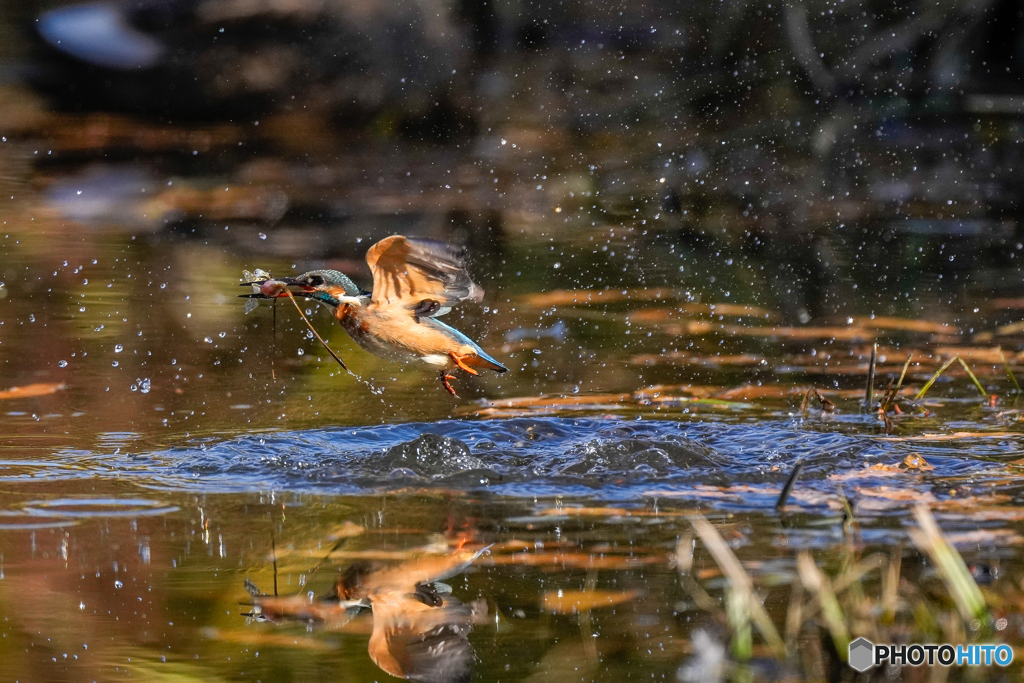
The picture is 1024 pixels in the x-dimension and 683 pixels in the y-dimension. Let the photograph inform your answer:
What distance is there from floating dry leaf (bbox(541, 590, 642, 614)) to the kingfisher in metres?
1.30

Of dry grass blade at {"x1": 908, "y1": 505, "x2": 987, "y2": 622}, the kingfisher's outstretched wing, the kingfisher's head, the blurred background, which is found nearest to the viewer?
dry grass blade at {"x1": 908, "y1": 505, "x2": 987, "y2": 622}

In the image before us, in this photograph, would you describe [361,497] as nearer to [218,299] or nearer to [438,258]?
[438,258]

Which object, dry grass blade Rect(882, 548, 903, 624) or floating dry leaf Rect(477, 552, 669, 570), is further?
floating dry leaf Rect(477, 552, 669, 570)

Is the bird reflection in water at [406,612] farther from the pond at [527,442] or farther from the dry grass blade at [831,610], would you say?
the dry grass blade at [831,610]

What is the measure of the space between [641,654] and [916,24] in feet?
A: 33.4

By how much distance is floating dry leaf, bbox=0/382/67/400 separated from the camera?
193 inches

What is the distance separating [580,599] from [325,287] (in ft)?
5.39

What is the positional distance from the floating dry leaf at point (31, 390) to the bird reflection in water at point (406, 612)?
221cm

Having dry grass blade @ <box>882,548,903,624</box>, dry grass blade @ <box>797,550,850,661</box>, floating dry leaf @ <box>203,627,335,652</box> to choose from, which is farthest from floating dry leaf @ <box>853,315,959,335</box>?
floating dry leaf @ <box>203,627,335,652</box>

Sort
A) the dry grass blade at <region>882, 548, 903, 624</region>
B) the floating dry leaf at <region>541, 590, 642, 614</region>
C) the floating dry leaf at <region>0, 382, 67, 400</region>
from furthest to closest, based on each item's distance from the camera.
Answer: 1. the floating dry leaf at <region>0, 382, 67, 400</region>
2. the floating dry leaf at <region>541, 590, 642, 614</region>
3. the dry grass blade at <region>882, 548, 903, 624</region>

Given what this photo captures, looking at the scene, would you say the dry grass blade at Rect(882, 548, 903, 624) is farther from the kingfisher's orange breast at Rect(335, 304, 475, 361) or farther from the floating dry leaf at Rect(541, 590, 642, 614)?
the kingfisher's orange breast at Rect(335, 304, 475, 361)

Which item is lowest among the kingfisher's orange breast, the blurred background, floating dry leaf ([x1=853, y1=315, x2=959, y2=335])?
floating dry leaf ([x1=853, y1=315, x2=959, y2=335])

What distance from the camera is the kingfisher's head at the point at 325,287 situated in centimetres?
416

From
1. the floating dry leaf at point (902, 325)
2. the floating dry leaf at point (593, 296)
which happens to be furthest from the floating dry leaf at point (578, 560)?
the floating dry leaf at point (593, 296)
